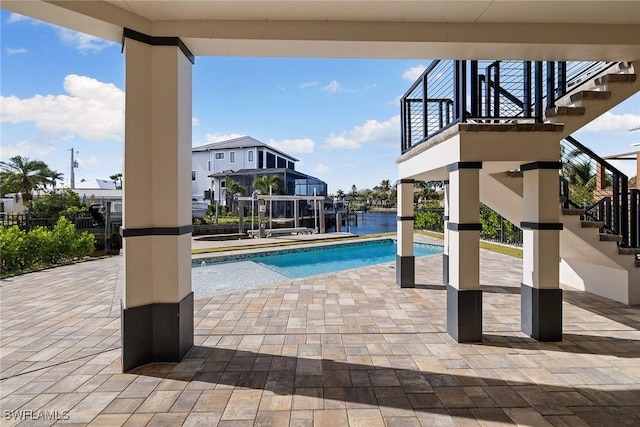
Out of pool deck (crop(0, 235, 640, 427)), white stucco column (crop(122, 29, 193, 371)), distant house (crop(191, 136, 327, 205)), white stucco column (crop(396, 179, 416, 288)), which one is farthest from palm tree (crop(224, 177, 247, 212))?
white stucco column (crop(122, 29, 193, 371))

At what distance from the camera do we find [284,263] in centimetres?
1201

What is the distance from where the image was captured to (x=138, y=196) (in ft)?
11.4

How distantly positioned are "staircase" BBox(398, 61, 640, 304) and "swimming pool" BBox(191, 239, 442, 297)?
16.4 ft

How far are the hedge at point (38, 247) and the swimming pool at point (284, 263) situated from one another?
11.7ft

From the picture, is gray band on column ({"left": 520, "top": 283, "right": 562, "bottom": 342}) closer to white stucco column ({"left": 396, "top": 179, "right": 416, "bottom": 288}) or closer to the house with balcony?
the house with balcony

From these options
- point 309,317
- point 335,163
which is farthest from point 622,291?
point 335,163

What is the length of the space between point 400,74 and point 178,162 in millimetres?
7052

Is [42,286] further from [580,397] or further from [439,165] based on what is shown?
[580,397]

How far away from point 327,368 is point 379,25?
12.6 ft

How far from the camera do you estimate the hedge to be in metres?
8.12

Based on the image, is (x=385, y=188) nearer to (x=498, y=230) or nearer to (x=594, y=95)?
(x=498, y=230)

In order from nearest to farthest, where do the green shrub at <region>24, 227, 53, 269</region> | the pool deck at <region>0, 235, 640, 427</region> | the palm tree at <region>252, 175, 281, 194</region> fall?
the pool deck at <region>0, 235, 640, 427</region> → the green shrub at <region>24, 227, 53, 269</region> → the palm tree at <region>252, 175, 281, 194</region>

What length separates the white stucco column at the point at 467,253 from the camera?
409cm

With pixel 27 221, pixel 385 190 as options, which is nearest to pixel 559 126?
pixel 27 221
